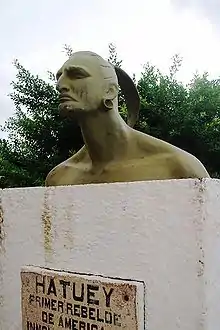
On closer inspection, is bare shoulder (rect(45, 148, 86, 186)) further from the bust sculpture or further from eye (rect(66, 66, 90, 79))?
eye (rect(66, 66, 90, 79))

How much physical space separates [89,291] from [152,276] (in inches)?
9.3

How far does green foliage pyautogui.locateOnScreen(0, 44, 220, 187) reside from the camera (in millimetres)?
6219

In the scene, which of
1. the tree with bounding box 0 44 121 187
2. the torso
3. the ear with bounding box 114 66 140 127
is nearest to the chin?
the torso

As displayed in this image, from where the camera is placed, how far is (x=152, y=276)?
1602 millimetres

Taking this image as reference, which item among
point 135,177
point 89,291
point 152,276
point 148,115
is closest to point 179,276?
point 152,276

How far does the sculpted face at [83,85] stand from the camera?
2057 mm

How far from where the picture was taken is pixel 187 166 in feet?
6.56

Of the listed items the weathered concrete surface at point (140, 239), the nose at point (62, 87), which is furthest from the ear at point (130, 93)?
the weathered concrete surface at point (140, 239)

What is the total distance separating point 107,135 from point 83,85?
0.25m

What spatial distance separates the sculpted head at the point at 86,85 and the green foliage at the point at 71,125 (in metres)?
3.91

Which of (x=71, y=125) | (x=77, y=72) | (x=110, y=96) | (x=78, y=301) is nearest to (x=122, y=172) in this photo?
(x=110, y=96)

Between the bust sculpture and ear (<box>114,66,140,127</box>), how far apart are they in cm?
16

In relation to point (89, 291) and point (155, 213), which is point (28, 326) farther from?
point (155, 213)

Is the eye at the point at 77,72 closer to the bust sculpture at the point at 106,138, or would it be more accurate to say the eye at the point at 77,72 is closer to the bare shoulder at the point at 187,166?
the bust sculpture at the point at 106,138
